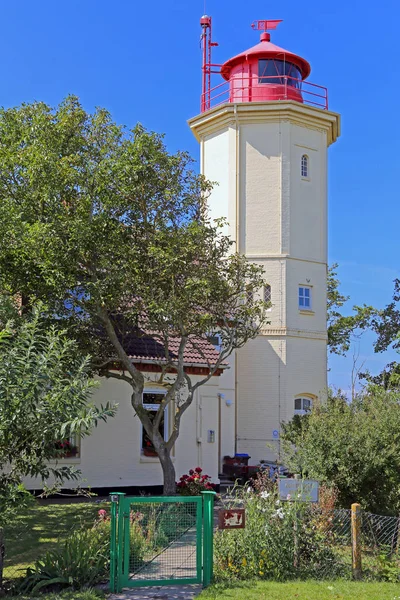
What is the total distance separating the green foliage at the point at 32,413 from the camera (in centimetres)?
841

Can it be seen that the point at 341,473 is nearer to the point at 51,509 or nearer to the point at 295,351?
the point at 51,509

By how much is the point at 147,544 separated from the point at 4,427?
299cm

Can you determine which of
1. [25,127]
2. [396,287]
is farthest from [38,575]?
[396,287]

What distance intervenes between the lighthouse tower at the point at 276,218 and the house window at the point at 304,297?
0.04 metres

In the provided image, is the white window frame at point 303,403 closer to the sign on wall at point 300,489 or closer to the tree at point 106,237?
the tree at point 106,237

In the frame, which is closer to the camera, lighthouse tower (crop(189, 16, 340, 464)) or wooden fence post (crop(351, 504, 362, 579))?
wooden fence post (crop(351, 504, 362, 579))

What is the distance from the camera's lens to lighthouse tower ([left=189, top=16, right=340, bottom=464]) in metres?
26.6

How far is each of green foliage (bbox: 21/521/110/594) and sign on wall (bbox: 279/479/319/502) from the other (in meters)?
2.71

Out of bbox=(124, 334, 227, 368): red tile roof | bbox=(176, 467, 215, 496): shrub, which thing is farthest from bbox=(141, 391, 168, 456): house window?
bbox=(176, 467, 215, 496): shrub

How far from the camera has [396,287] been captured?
33.3m

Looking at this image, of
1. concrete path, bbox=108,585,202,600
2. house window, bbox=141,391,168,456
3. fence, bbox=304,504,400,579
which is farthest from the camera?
house window, bbox=141,391,168,456

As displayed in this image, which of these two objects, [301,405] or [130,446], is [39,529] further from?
[301,405]

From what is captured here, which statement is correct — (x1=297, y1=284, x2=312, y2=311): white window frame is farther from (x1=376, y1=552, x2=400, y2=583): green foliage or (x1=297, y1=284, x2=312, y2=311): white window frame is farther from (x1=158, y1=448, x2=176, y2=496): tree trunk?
(x1=376, y1=552, x2=400, y2=583): green foliage

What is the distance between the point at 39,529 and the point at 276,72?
70.2 ft
